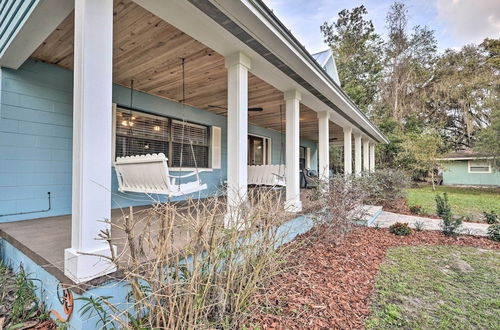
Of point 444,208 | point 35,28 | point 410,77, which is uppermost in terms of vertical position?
point 410,77

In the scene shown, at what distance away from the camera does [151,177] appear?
336 cm

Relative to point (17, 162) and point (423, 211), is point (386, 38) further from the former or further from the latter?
point (17, 162)

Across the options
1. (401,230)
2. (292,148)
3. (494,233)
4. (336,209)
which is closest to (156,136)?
(292,148)

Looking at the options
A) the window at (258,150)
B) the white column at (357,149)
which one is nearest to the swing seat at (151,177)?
the window at (258,150)

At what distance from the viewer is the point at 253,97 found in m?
5.21

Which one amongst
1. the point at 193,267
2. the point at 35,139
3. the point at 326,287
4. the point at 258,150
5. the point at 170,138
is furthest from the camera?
the point at 258,150

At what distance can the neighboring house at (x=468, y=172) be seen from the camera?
17.2 metres

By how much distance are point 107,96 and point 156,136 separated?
11.9 ft

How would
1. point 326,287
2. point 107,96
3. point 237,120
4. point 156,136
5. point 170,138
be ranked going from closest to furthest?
point 107,96, point 326,287, point 237,120, point 156,136, point 170,138

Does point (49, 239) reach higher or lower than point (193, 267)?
lower

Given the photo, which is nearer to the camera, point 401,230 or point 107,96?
point 107,96

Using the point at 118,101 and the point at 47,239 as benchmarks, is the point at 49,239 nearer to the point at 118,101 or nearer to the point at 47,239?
the point at 47,239

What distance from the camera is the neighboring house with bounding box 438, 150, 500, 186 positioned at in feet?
56.5

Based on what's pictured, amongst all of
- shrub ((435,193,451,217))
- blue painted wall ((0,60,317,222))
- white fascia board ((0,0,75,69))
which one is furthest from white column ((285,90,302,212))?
white fascia board ((0,0,75,69))
